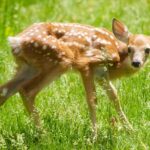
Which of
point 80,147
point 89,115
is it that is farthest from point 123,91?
point 80,147

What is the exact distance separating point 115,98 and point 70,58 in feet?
2.28

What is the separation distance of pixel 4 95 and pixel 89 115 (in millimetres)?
801

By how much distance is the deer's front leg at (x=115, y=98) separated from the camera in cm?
765

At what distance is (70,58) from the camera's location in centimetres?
768

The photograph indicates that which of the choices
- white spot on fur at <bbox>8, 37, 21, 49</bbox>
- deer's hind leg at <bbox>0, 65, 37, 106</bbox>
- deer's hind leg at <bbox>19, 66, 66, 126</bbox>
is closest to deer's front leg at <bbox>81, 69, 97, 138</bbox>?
deer's hind leg at <bbox>19, 66, 66, 126</bbox>

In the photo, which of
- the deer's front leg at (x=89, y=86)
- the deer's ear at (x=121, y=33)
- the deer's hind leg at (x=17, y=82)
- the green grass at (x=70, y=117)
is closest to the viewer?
the green grass at (x=70, y=117)

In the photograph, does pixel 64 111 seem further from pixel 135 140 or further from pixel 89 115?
pixel 135 140

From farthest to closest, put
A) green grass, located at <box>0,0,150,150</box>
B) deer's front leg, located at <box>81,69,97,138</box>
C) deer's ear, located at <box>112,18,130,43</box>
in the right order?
deer's ear, located at <box>112,18,130,43</box> < deer's front leg, located at <box>81,69,97,138</box> < green grass, located at <box>0,0,150,150</box>

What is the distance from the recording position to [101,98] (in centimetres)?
833

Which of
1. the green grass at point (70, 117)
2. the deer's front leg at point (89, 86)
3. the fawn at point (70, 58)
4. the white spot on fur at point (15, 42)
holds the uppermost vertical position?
the white spot on fur at point (15, 42)

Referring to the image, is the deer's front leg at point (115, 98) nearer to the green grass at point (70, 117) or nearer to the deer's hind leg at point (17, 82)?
the green grass at point (70, 117)

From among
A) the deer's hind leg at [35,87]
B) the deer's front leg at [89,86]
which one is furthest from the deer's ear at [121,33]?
the deer's hind leg at [35,87]

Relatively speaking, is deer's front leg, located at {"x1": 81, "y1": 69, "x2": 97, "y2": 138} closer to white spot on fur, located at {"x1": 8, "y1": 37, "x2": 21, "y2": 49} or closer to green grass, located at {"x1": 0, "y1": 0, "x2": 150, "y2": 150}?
green grass, located at {"x1": 0, "y1": 0, "x2": 150, "y2": 150}

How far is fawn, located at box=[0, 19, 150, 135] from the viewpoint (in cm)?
762
